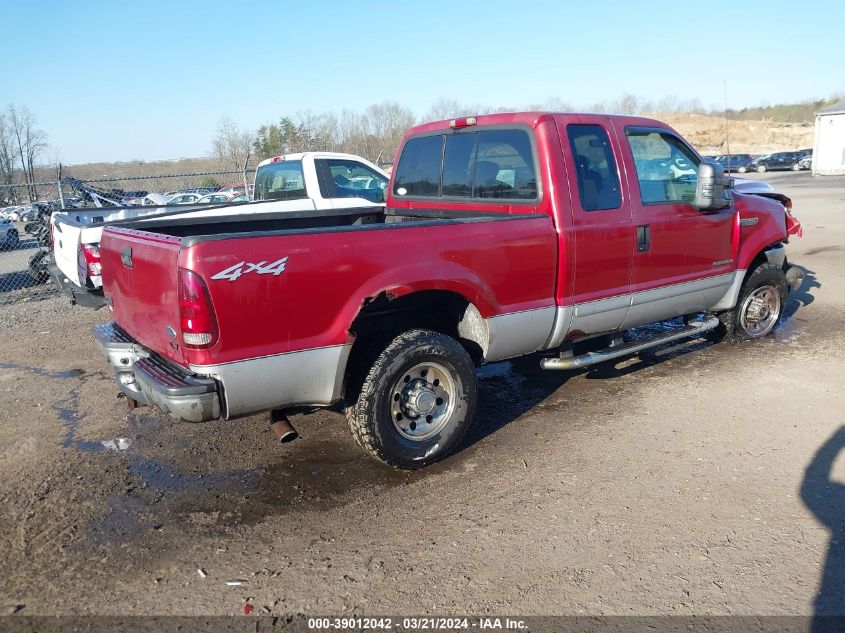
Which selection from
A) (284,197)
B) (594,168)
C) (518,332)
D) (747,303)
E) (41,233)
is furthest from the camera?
(41,233)

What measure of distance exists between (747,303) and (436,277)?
4.01m

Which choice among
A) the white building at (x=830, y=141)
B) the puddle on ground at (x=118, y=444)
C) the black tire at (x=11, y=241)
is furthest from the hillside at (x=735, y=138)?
the puddle on ground at (x=118, y=444)

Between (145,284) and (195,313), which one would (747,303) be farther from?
(145,284)

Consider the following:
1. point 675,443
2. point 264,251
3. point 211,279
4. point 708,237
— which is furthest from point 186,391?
point 708,237

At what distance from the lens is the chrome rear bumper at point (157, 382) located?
11.0 ft

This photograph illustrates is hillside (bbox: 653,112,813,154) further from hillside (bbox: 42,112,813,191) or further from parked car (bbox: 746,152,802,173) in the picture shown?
parked car (bbox: 746,152,802,173)

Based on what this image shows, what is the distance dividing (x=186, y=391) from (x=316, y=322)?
753 millimetres

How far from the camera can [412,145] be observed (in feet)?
19.1

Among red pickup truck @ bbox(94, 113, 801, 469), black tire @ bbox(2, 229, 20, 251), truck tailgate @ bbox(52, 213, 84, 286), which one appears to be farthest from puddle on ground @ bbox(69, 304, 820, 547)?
black tire @ bbox(2, 229, 20, 251)

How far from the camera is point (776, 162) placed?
4462 cm

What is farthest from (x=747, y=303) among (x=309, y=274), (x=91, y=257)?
(x=91, y=257)

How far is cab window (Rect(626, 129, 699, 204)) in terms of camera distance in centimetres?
513

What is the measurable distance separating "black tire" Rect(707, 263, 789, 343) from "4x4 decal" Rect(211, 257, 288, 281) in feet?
15.3

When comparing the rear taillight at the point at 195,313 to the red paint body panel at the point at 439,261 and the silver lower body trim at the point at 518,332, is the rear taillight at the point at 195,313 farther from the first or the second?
the silver lower body trim at the point at 518,332
